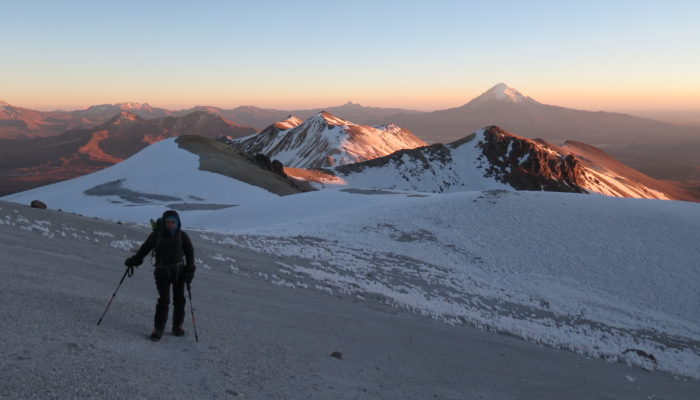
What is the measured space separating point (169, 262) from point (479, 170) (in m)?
Answer: 135

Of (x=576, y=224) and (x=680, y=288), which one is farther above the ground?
(x=576, y=224)

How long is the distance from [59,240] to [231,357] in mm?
9292

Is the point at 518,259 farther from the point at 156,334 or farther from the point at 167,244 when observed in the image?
the point at 156,334

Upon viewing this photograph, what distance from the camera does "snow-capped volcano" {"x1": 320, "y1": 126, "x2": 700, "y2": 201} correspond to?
422ft

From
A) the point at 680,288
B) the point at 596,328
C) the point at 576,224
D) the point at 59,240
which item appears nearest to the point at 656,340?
the point at 596,328

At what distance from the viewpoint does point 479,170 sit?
137 m

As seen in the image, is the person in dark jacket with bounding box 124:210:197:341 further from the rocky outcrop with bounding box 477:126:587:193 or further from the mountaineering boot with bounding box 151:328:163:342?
the rocky outcrop with bounding box 477:126:587:193

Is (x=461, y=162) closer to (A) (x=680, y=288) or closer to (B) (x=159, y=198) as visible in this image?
(B) (x=159, y=198)

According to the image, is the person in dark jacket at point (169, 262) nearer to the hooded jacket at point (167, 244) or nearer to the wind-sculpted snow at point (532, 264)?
the hooded jacket at point (167, 244)

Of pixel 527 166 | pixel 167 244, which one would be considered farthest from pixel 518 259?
pixel 527 166

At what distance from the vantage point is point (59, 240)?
567 inches

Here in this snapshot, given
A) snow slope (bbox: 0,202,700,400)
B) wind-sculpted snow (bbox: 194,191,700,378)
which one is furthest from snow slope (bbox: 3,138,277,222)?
snow slope (bbox: 0,202,700,400)

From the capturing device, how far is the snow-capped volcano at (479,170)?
422 ft

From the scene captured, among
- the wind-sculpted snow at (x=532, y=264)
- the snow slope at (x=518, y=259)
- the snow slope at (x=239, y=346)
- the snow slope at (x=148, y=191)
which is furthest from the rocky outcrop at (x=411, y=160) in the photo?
the snow slope at (x=239, y=346)
